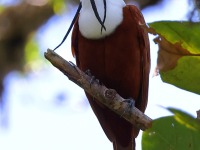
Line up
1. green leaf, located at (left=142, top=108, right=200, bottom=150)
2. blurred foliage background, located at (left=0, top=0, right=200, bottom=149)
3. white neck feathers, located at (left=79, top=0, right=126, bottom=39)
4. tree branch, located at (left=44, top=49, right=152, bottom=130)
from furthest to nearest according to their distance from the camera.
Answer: blurred foliage background, located at (left=0, top=0, right=200, bottom=149) < white neck feathers, located at (left=79, top=0, right=126, bottom=39) < tree branch, located at (left=44, top=49, right=152, bottom=130) < green leaf, located at (left=142, top=108, right=200, bottom=150)

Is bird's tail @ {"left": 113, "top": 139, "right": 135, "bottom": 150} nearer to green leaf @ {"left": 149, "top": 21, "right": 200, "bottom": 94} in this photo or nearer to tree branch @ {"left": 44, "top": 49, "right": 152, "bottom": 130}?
tree branch @ {"left": 44, "top": 49, "right": 152, "bottom": 130}

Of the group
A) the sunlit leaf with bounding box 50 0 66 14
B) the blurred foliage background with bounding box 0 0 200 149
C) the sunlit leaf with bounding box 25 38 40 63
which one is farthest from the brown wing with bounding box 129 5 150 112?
the sunlit leaf with bounding box 25 38 40 63

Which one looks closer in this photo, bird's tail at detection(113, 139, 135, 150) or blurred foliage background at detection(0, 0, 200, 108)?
bird's tail at detection(113, 139, 135, 150)

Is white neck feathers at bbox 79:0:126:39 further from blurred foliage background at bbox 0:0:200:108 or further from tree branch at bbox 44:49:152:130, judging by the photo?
blurred foliage background at bbox 0:0:200:108

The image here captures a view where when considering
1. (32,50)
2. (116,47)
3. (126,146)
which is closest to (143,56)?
(116,47)

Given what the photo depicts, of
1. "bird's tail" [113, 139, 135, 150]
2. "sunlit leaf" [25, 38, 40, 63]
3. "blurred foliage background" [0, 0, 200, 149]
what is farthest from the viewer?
"sunlit leaf" [25, 38, 40, 63]

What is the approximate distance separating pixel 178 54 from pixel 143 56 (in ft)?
4.28

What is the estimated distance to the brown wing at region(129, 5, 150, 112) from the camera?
2.99 m

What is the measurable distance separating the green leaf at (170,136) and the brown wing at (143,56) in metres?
1.35

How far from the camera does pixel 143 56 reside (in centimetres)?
302

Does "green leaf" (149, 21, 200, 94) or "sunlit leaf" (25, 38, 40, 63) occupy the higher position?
"green leaf" (149, 21, 200, 94)

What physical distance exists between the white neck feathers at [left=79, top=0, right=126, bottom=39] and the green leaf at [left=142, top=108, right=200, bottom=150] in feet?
4.11

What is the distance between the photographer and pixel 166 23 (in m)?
1.66

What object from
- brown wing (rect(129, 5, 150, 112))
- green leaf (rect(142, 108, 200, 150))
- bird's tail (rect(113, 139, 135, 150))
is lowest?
bird's tail (rect(113, 139, 135, 150))
